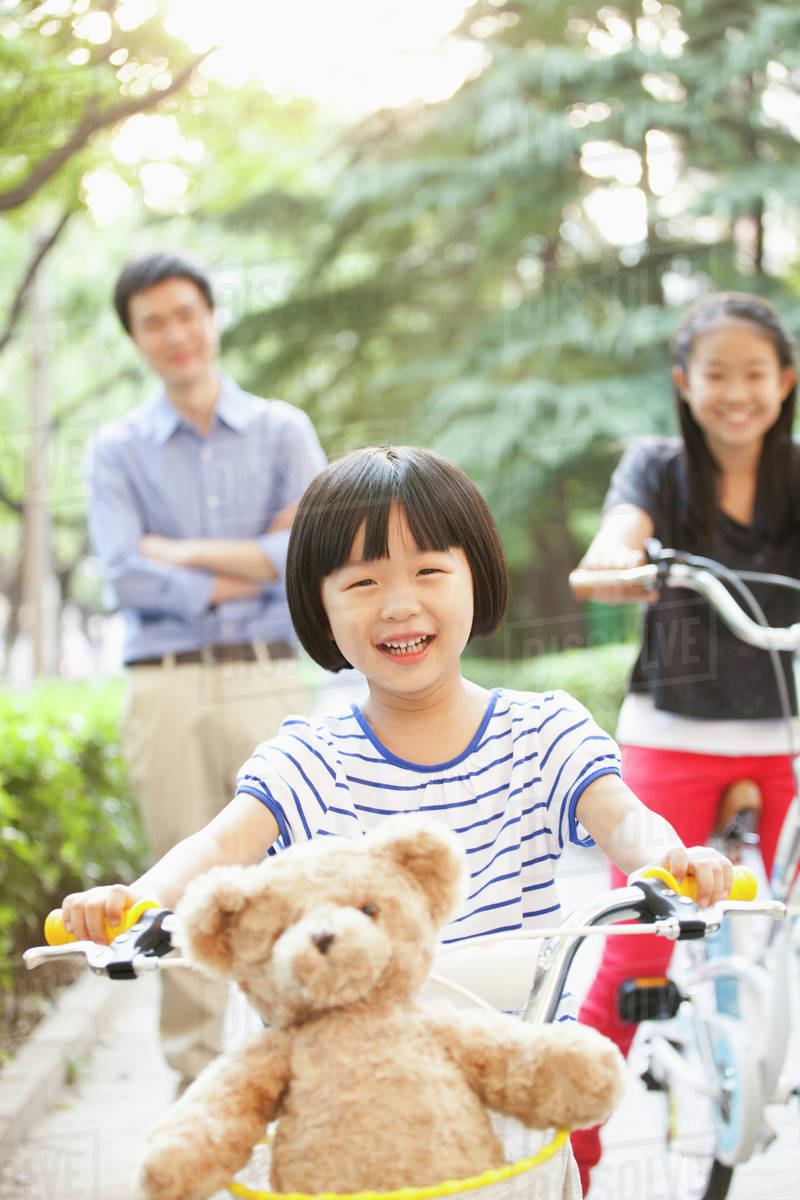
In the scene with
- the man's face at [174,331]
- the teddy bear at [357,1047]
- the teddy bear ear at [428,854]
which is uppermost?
the man's face at [174,331]

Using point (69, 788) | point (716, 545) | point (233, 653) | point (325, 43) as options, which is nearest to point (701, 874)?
point (716, 545)

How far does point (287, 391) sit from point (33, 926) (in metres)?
3.95

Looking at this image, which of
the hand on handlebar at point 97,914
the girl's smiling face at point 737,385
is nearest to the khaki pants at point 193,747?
the girl's smiling face at point 737,385

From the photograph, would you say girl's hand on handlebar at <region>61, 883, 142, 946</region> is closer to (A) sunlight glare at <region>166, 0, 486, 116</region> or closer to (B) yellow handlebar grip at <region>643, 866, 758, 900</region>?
(B) yellow handlebar grip at <region>643, 866, 758, 900</region>

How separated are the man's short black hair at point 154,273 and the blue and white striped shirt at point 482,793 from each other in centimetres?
152

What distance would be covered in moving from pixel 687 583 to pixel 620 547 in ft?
0.40

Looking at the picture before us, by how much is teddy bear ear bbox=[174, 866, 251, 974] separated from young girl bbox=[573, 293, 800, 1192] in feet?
3.96

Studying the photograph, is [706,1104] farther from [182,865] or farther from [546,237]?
[546,237]

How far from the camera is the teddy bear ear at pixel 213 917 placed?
3.10 ft

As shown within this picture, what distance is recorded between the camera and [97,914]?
1114mm

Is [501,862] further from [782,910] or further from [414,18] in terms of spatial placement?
[414,18]

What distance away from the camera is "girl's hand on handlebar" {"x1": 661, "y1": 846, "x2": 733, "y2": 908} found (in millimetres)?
1146

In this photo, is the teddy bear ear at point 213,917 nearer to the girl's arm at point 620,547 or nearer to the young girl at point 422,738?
the young girl at point 422,738

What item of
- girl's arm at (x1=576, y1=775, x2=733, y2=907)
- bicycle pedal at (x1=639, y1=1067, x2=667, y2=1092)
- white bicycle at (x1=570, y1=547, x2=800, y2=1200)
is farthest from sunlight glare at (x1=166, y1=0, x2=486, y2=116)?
bicycle pedal at (x1=639, y1=1067, x2=667, y2=1092)
